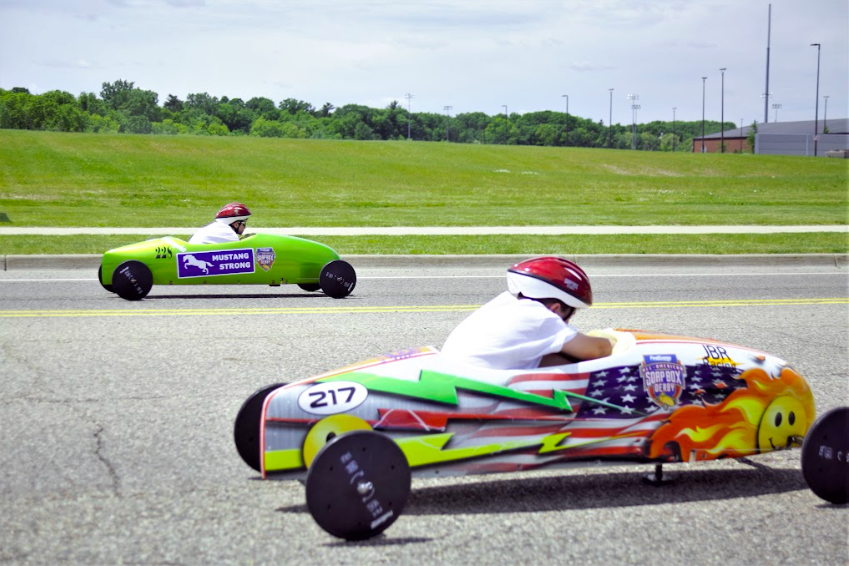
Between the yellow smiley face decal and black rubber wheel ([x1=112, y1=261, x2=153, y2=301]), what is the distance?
7.85 meters

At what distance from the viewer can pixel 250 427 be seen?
14.9 feet

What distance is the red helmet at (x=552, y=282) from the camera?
4500 mm

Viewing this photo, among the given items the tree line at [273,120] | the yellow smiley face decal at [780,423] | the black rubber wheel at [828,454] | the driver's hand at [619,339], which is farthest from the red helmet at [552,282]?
the tree line at [273,120]

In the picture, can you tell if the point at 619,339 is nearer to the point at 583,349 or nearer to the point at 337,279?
the point at 583,349

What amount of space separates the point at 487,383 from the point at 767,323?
18.5ft

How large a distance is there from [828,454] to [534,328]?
145 centimetres

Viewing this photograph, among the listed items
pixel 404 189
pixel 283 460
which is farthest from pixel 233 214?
pixel 404 189

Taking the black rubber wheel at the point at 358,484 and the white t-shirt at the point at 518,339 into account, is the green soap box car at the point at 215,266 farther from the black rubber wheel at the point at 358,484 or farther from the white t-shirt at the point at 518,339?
the black rubber wheel at the point at 358,484

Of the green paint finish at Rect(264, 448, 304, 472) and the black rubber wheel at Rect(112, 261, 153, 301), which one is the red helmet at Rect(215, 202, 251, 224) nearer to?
the black rubber wheel at Rect(112, 261, 153, 301)

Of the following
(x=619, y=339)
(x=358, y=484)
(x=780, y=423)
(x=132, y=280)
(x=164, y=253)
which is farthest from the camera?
(x=164, y=253)

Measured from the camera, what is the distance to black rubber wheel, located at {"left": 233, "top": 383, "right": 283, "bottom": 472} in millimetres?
4508

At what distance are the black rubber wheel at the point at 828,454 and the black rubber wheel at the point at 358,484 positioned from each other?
187cm

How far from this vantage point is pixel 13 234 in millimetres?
18844

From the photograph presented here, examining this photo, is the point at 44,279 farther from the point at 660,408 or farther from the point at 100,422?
the point at 660,408
